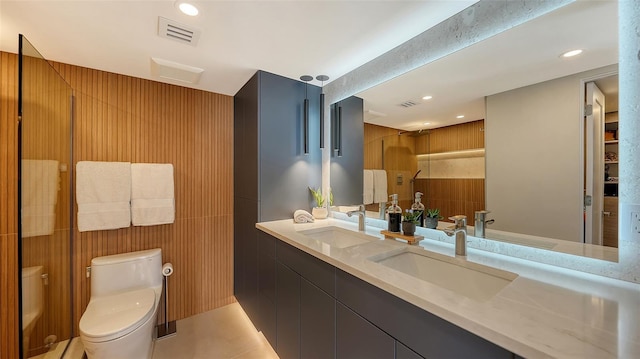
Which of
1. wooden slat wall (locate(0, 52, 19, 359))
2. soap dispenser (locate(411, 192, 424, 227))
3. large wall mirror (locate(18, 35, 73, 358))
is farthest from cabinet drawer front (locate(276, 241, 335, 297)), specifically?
wooden slat wall (locate(0, 52, 19, 359))

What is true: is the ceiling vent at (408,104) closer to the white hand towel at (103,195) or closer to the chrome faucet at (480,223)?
the chrome faucet at (480,223)

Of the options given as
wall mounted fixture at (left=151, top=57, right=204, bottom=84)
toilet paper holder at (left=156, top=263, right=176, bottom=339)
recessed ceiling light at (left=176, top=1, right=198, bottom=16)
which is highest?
recessed ceiling light at (left=176, top=1, right=198, bottom=16)

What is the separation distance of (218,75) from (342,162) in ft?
4.41

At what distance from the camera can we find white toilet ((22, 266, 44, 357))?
1301 millimetres

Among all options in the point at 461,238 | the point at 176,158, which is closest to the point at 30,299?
the point at 176,158

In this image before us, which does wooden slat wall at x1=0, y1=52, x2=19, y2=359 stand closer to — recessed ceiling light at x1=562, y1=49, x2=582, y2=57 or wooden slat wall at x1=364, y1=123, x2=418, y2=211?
wooden slat wall at x1=364, y1=123, x2=418, y2=211

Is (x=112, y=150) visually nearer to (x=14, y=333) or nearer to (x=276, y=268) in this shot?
(x=14, y=333)

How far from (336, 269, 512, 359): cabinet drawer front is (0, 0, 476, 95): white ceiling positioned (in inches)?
55.3

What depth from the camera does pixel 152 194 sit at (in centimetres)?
209

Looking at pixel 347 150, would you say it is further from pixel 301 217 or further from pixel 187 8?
pixel 187 8

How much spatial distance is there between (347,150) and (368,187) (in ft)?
1.33

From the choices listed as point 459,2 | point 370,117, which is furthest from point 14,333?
point 459,2

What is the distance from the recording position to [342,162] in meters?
2.25

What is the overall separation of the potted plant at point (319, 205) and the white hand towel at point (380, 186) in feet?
1.57
